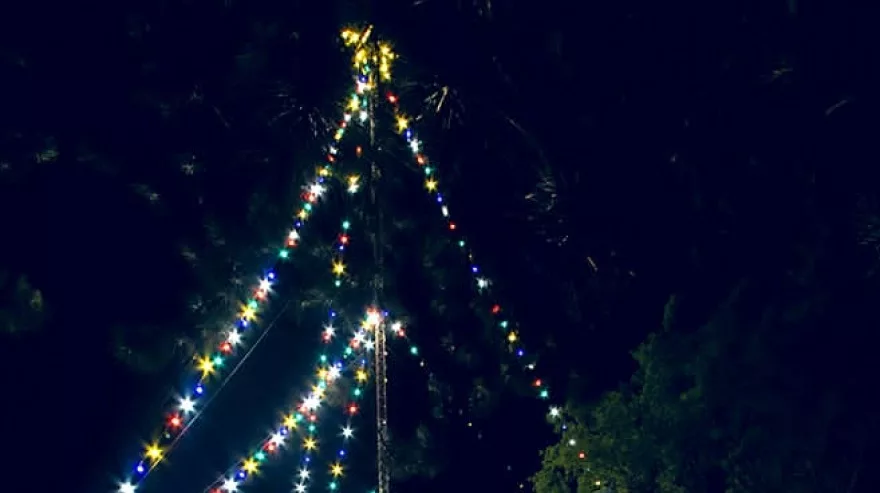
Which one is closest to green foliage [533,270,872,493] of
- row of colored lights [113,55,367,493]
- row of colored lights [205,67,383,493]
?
row of colored lights [205,67,383,493]

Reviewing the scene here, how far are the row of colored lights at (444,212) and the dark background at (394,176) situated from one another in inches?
2.4

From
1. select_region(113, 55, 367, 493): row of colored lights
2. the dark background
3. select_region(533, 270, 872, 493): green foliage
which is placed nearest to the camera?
select_region(533, 270, 872, 493): green foliage

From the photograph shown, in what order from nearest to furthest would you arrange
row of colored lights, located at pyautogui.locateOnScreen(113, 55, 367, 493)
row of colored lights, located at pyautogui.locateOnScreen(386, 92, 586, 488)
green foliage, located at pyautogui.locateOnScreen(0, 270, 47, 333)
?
green foliage, located at pyautogui.locateOnScreen(0, 270, 47, 333) → row of colored lights, located at pyautogui.locateOnScreen(113, 55, 367, 493) → row of colored lights, located at pyautogui.locateOnScreen(386, 92, 586, 488)

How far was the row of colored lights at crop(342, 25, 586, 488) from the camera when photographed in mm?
2625

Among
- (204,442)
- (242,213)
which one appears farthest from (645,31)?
(204,442)

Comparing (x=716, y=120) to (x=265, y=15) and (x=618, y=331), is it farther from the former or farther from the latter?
(x=265, y=15)

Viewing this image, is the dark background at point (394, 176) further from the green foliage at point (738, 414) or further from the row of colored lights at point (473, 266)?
the green foliage at point (738, 414)

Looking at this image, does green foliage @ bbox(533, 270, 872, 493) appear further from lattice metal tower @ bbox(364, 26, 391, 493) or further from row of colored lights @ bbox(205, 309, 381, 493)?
row of colored lights @ bbox(205, 309, 381, 493)

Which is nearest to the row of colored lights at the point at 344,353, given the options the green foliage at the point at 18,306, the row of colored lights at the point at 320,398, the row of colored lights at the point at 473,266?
the row of colored lights at the point at 320,398

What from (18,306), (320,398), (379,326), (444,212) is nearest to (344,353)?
(320,398)

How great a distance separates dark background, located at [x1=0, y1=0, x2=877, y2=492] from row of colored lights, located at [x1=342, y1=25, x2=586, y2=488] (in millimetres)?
62

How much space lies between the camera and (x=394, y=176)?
293 centimetres

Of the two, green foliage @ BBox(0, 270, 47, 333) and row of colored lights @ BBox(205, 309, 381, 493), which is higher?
green foliage @ BBox(0, 270, 47, 333)

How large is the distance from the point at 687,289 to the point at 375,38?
1466 mm
